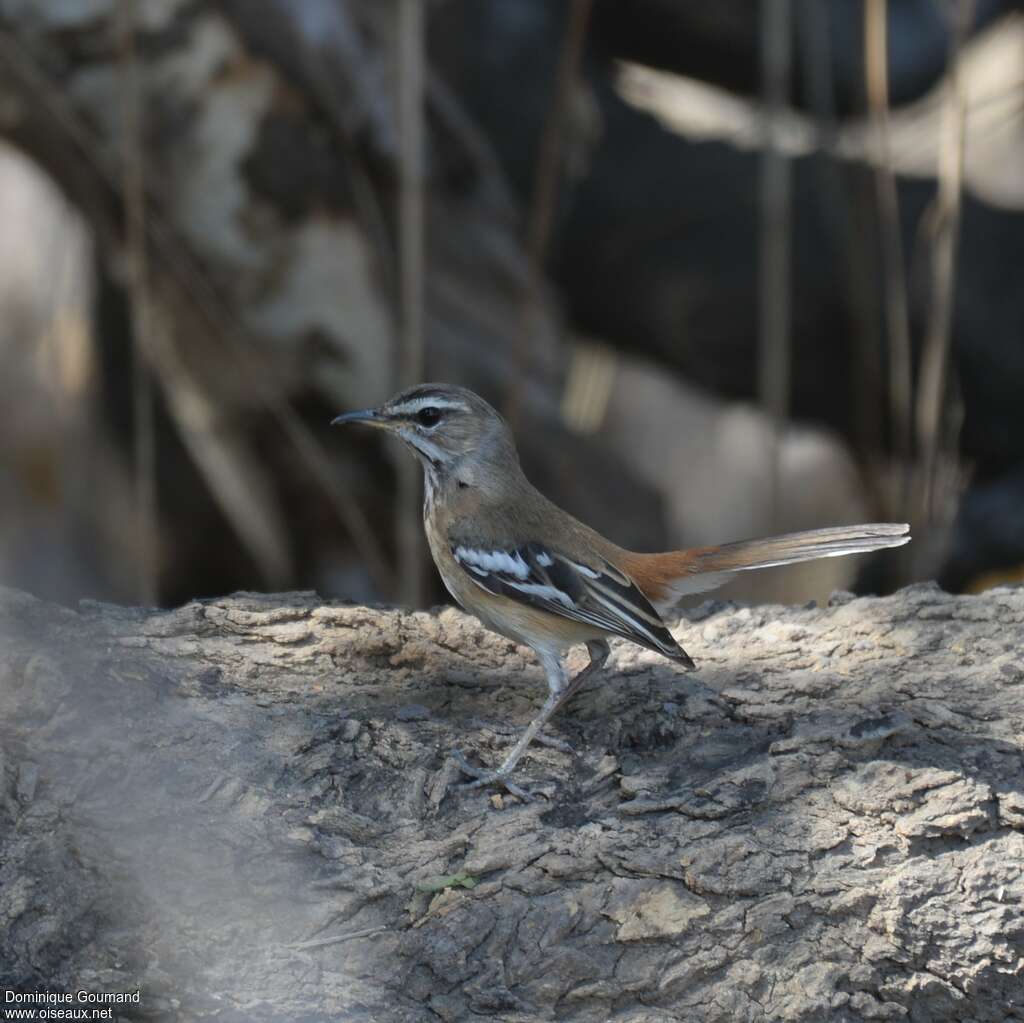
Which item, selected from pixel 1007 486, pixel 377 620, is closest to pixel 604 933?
pixel 377 620

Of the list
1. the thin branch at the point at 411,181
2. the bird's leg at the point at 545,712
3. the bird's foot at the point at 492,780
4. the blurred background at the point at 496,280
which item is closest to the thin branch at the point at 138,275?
the blurred background at the point at 496,280

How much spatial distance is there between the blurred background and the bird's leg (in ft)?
5.13

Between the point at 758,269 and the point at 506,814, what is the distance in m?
6.30

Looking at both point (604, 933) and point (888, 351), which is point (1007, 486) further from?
point (604, 933)

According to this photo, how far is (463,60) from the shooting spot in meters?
9.66

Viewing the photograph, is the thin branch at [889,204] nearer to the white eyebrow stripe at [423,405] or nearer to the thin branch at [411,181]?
the thin branch at [411,181]

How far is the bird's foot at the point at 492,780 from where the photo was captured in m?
3.71

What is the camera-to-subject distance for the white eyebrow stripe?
186 inches

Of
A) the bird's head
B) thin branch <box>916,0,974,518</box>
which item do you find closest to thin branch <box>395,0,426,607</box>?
the bird's head

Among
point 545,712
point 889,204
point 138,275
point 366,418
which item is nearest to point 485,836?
point 545,712

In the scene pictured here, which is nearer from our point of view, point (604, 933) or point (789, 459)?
point (604, 933)

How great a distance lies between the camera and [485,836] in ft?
11.7

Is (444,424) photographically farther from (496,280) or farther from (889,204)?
(496,280)

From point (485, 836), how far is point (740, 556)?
1317 millimetres
